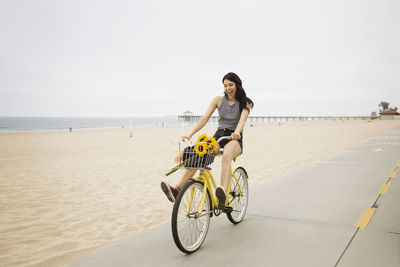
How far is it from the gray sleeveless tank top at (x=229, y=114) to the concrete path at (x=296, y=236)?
1442 mm

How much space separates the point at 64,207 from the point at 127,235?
215 centimetres

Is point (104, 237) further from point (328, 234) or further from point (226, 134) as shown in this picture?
point (328, 234)

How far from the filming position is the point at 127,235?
170 inches

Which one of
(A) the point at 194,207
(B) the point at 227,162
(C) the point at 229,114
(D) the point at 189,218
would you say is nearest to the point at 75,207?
(A) the point at 194,207

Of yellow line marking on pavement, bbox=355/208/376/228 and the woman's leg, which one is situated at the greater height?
the woman's leg

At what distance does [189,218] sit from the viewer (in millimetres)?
3445

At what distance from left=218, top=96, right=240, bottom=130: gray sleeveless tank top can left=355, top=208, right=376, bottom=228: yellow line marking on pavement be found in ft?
7.24

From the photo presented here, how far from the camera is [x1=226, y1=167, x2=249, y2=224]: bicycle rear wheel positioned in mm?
4266

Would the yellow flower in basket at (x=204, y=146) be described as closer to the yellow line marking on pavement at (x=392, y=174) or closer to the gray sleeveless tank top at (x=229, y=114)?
the gray sleeveless tank top at (x=229, y=114)

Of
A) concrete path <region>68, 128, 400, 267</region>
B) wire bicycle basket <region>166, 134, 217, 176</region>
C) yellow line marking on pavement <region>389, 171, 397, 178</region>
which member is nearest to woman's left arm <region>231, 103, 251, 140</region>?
wire bicycle basket <region>166, 134, 217, 176</region>

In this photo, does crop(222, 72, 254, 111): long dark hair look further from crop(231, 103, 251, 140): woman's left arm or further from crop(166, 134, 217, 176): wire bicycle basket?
crop(166, 134, 217, 176): wire bicycle basket

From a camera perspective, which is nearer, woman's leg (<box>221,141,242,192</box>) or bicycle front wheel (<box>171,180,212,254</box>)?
bicycle front wheel (<box>171,180,212,254</box>)

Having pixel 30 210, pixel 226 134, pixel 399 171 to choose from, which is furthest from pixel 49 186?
pixel 399 171

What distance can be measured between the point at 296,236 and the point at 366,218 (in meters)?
1.35
